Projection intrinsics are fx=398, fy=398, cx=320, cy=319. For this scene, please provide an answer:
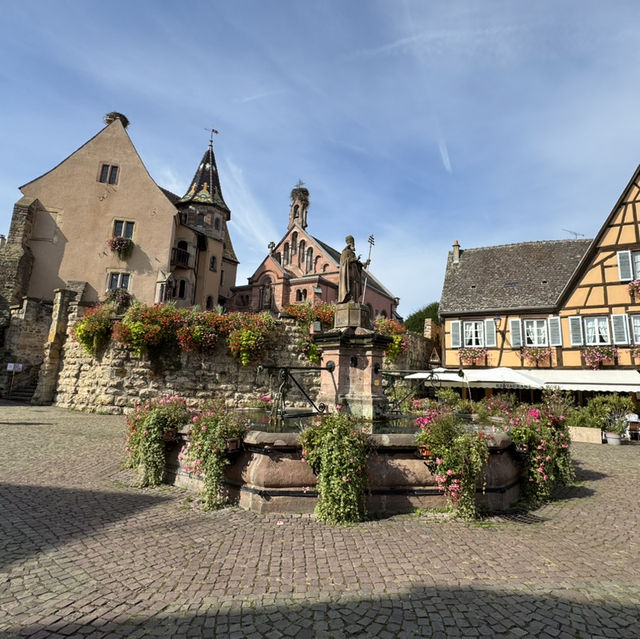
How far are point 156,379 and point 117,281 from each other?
38.9 ft

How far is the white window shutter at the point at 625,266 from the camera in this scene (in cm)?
1938

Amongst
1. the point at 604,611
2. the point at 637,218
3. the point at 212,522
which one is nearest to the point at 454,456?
the point at 604,611

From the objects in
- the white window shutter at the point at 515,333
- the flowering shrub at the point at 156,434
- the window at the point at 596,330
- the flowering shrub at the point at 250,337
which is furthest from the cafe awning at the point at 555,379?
the flowering shrub at the point at 156,434

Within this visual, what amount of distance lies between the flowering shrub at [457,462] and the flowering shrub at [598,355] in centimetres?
1769

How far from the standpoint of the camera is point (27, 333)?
63.4 feet

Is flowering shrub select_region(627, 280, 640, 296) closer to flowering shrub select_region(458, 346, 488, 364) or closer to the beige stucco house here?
flowering shrub select_region(458, 346, 488, 364)

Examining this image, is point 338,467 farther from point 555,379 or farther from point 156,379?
point 555,379

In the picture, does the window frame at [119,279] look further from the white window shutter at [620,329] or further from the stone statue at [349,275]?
the white window shutter at [620,329]

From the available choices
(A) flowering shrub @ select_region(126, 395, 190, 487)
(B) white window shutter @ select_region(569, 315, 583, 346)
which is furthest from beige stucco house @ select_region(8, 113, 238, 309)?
(B) white window shutter @ select_region(569, 315, 583, 346)

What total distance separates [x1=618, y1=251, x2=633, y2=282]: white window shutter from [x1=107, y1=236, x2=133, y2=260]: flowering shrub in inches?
1074

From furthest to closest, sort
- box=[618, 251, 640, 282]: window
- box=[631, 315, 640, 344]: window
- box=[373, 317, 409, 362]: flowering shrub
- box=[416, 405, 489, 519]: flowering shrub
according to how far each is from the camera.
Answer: box=[618, 251, 640, 282]: window → box=[373, 317, 409, 362]: flowering shrub → box=[631, 315, 640, 344]: window → box=[416, 405, 489, 519]: flowering shrub

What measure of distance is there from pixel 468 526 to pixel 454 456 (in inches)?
34.0

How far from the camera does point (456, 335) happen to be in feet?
77.7

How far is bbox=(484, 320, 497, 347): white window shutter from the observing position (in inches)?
890
